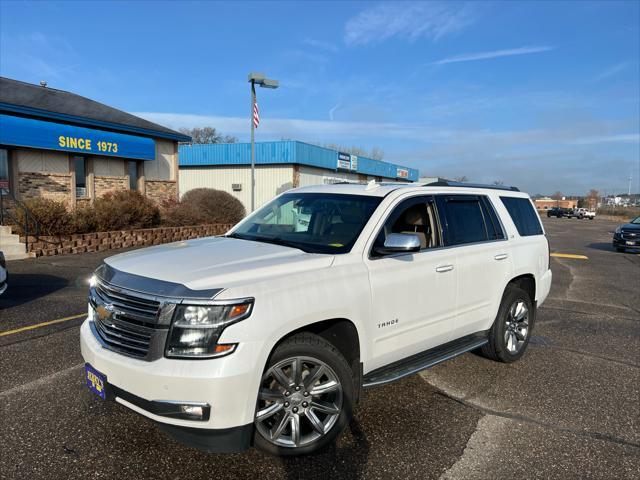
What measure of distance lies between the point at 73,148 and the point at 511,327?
17.0 m

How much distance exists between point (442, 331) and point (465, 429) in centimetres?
80

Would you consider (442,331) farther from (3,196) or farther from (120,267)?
(3,196)

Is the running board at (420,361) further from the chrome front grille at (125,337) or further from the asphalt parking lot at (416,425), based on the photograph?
the chrome front grille at (125,337)

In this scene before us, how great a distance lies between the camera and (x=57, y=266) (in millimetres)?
10922

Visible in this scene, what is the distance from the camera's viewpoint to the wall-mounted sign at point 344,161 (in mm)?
33756

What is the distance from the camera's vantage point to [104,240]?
1413 cm

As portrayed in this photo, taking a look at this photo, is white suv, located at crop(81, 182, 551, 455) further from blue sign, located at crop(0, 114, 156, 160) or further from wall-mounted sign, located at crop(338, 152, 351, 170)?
wall-mounted sign, located at crop(338, 152, 351, 170)

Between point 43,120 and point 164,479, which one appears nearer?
point 164,479

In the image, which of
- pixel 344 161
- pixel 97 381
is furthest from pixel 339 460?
pixel 344 161

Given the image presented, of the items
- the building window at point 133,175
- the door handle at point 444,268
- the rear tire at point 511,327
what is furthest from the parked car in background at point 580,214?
the door handle at point 444,268

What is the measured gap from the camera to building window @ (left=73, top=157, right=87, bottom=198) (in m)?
18.0

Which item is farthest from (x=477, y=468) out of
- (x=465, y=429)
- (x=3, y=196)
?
(x=3, y=196)

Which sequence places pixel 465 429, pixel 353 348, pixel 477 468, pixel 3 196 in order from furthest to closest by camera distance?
pixel 3 196
pixel 465 429
pixel 353 348
pixel 477 468

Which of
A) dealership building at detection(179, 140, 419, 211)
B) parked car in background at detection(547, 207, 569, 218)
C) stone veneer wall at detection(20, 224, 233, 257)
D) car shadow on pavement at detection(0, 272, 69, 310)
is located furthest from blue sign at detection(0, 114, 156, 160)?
parked car in background at detection(547, 207, 569, 218)
